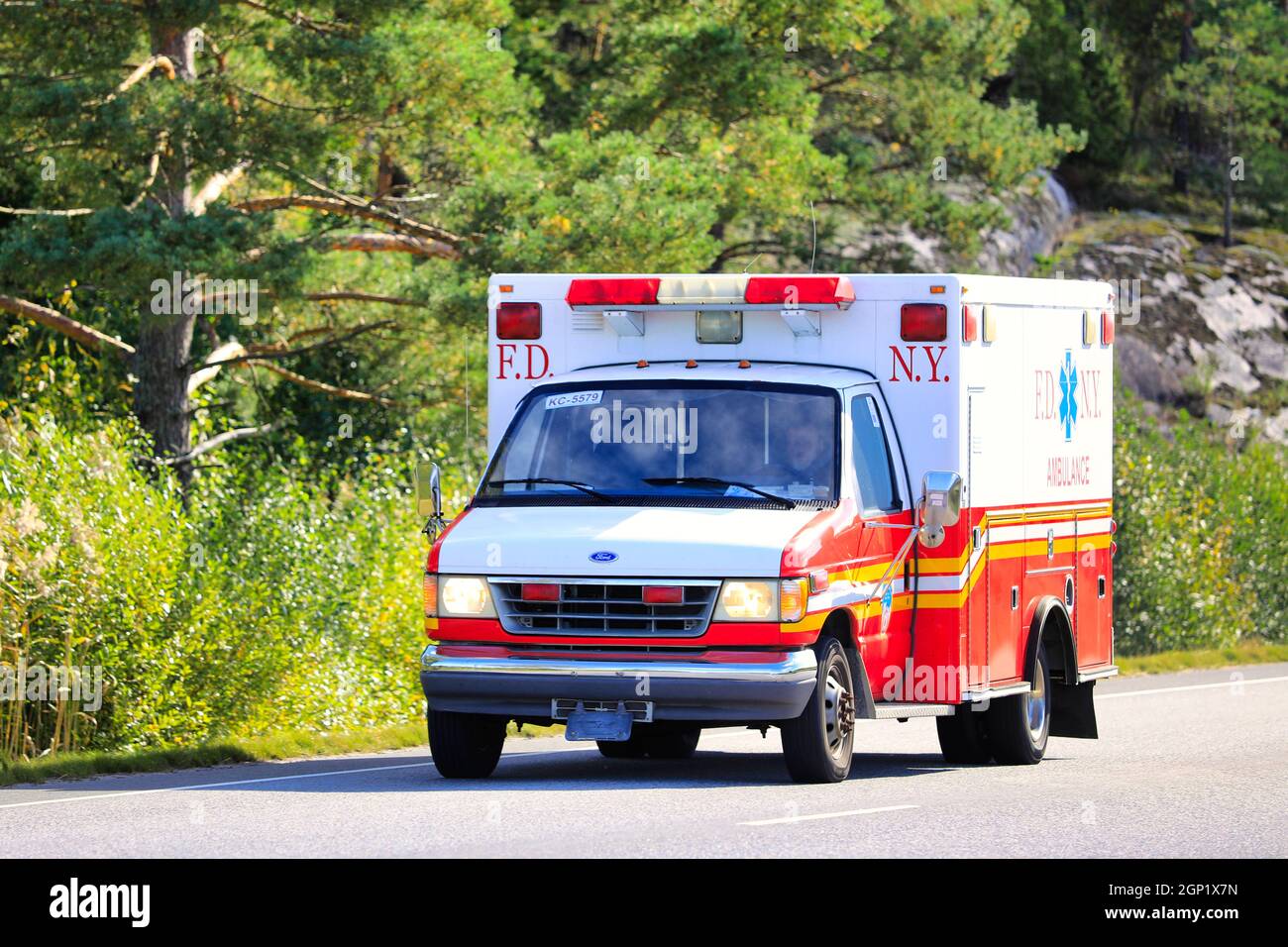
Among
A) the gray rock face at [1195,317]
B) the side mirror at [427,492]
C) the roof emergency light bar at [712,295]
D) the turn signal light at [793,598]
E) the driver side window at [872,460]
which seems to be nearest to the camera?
the turn signal light at [793,598]

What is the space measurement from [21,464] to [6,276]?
220 inches

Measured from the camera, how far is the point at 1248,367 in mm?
44656

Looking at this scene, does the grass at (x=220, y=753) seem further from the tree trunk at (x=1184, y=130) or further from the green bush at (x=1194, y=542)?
the tree trunk at (x=1184, y=130)

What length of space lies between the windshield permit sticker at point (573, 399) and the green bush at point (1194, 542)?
17.3 metres

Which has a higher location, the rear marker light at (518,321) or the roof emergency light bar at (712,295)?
the roof emergency light bar at (712,295)

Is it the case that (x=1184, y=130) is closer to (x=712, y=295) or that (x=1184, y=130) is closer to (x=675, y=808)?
(x=712, y=295)

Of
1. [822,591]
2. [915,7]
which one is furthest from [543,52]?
[822,591]

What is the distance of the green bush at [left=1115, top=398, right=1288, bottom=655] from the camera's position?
96.6 feet

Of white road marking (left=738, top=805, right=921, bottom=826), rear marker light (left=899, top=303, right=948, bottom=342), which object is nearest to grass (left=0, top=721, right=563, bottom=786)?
white road marking (left=738, top=805, right=921, bottom=826)

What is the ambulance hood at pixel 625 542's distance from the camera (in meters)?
11.8

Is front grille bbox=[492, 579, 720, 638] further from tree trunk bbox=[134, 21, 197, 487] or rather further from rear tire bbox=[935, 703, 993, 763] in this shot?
tree trunk bbox=[134, 21, 197, 487]

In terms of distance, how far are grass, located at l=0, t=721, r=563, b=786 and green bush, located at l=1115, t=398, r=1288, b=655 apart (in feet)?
47.7

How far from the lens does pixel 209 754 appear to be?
1495cm

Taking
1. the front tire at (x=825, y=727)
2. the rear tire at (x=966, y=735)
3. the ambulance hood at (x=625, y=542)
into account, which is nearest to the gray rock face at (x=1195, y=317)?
the rear tire at (x=966, y=735)
